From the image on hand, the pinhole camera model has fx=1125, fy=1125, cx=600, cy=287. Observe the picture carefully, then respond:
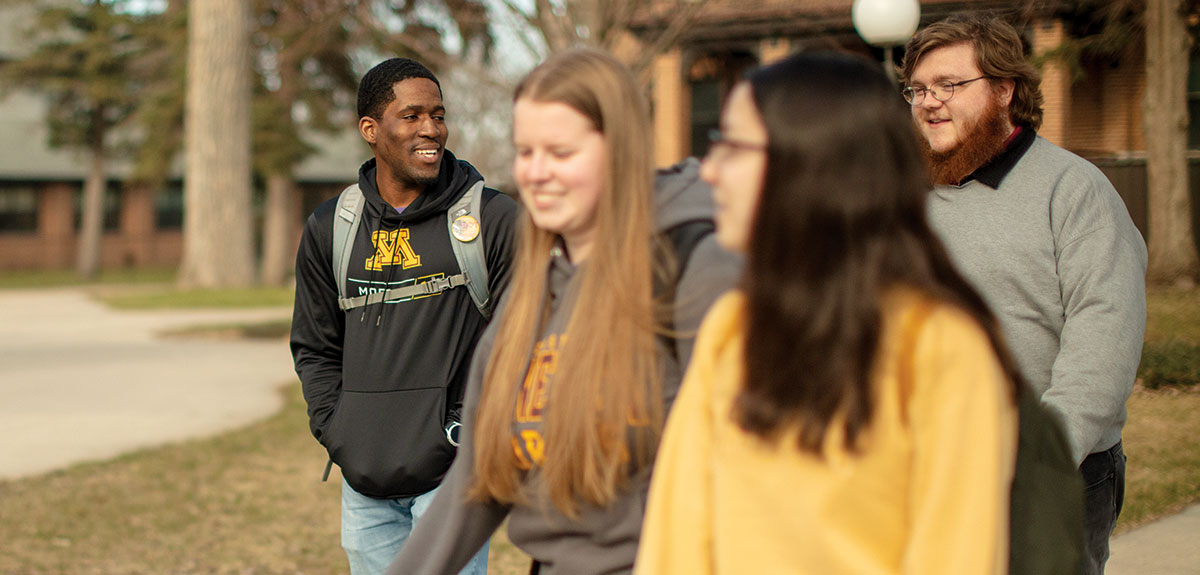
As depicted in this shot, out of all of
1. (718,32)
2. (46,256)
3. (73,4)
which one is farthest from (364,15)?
(46,256)

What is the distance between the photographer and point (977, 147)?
2760 millimetres

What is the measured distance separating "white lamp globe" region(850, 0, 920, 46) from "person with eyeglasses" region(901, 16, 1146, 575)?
25.4 ft

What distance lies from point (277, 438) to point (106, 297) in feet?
58.3

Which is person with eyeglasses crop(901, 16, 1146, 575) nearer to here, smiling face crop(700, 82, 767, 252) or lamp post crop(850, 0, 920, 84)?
smiling face crop(700, 82, 767, 252)

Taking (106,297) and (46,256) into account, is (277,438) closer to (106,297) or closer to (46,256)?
(106,297)

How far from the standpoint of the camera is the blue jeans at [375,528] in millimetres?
3213

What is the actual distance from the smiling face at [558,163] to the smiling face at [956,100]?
1182mm

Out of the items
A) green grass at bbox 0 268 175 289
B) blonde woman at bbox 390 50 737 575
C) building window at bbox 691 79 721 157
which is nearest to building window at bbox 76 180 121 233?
green grass at bbox 0 268 175 289

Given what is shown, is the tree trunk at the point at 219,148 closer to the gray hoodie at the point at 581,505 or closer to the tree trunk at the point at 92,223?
the tree trunk at the point at 92,223

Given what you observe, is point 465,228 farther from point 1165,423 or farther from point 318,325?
point 1165,423

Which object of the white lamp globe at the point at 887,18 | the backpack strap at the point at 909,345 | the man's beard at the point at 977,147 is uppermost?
the white lamp globe at the point at 887,18

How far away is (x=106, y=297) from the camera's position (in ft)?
81.1

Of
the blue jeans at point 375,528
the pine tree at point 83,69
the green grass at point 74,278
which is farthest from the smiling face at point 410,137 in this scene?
the green grass at point 74,278

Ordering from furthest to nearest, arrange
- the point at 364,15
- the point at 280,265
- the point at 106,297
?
the point at 280,265 < the point at 106,297 < the point at 364,15
